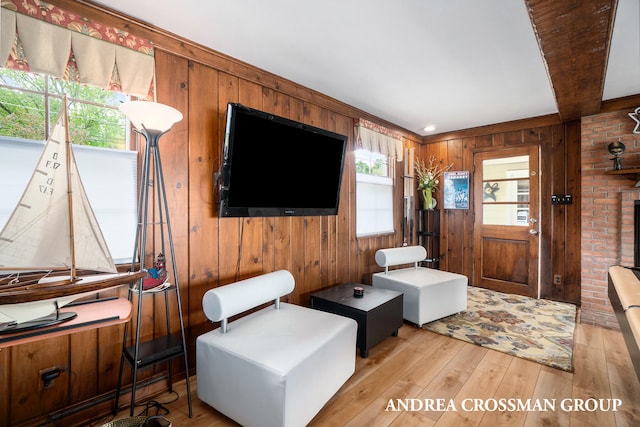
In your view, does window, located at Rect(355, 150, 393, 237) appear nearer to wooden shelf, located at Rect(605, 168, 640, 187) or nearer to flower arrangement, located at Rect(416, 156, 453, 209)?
flower arrangement, located at Rect(416, 156, 453, 209)

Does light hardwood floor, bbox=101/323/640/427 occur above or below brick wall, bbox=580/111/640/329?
below

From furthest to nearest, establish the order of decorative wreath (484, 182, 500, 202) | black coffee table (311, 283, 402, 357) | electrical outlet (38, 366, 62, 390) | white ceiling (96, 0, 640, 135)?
→ 1. decorative wreath (484, 182, 500, 202)
2. black coffee table (311, 283, 402, 357)
3. white ceiling (96, 0, 640, 135)
4. electrical outlet (38, 366, 62, 390)

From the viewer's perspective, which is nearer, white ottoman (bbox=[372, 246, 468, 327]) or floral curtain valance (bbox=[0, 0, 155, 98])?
floral curtain valance (bbox=[0, 0, 155, 98])

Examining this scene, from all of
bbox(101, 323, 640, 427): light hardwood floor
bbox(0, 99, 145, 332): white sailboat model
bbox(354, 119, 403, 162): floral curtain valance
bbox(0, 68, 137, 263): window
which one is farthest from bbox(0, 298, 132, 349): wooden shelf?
bbox(354, 119, 403, 162): floral curtain valance

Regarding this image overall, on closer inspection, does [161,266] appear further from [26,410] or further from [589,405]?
[589,405]

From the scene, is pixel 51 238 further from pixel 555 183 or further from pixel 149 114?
pixel 555 183

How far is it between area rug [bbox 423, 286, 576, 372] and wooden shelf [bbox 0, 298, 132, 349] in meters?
2.61

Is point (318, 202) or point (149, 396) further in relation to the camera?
point (318, 202)

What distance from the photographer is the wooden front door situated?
3.81 metres

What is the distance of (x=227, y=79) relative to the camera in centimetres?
229

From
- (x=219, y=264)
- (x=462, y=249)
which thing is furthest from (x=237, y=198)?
(x=462, y=249)

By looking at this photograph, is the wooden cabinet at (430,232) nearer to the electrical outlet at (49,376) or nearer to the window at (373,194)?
the window at (373,194)

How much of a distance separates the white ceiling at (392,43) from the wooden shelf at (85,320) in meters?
1.65

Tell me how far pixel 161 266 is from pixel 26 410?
932 millimetres
